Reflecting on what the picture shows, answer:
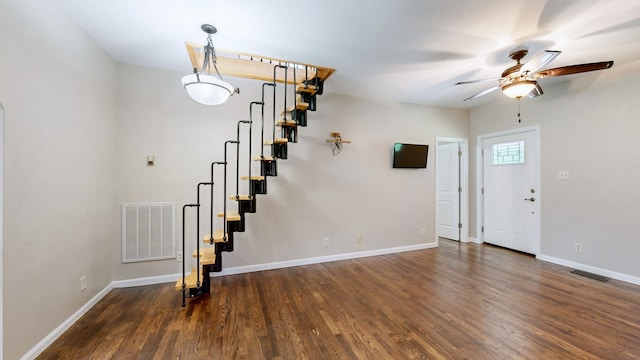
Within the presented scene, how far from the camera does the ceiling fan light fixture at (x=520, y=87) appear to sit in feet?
8.42

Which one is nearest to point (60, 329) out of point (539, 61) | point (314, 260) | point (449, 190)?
point (314, 260)

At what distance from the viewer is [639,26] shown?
227 cm

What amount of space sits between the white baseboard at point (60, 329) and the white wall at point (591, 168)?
19.6ft

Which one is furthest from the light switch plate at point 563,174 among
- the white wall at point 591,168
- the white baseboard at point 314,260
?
Result: the white baseboard at point 314,260

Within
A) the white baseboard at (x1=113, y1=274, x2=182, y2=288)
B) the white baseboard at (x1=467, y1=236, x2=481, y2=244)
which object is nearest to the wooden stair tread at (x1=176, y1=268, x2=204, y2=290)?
the white baseboard at (x1=113, y1=274, x2=182, y2=288)

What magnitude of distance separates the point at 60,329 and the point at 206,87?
7.66ft

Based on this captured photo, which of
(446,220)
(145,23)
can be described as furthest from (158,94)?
(446,220)

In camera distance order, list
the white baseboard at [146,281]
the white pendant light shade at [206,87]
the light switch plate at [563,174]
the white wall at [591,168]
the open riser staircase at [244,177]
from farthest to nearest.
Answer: the light switch plate at [563,174]
the white wall at [591,168]
the white baseboard at [146,281]
the open riser staircase at [244,177]
the white pendant light shade at [206,87]

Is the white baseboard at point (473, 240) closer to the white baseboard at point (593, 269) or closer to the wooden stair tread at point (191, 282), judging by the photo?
the white baseboard at point (593, 269)

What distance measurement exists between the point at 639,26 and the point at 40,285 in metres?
5.43

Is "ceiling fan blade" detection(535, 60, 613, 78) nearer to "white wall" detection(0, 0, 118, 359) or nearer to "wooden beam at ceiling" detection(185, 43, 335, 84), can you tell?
"wooden beam at ceiling" detection(185, 43, 335, 84)

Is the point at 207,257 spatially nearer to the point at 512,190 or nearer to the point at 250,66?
the point at 250,66

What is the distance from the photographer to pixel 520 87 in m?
2.61

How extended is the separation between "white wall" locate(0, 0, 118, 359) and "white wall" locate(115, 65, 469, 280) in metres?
0.38
